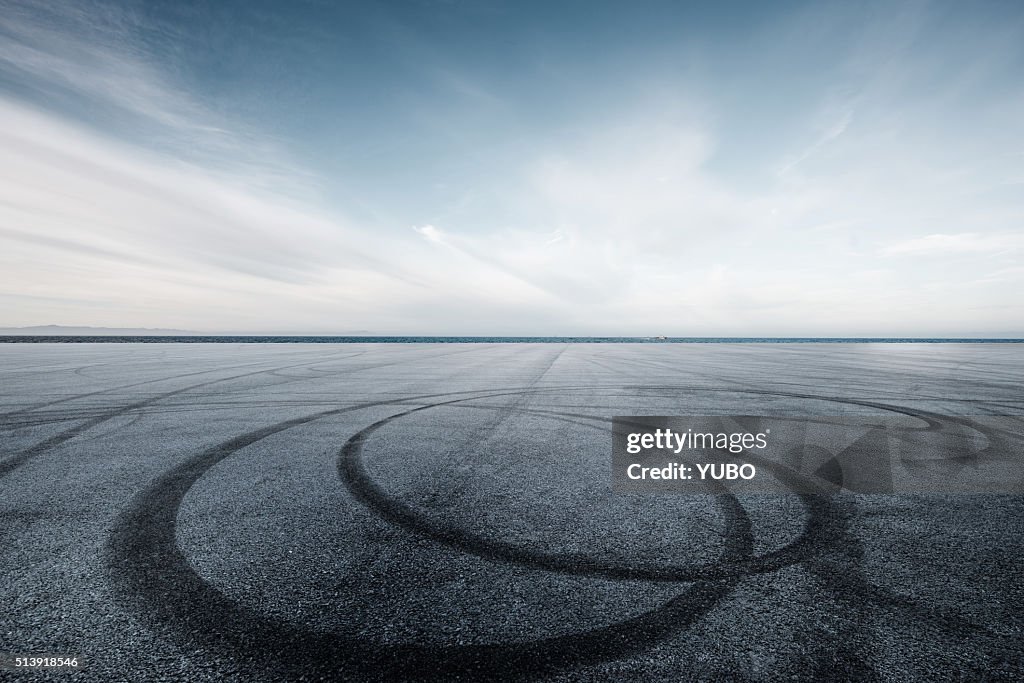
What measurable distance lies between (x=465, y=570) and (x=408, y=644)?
67 centimetres

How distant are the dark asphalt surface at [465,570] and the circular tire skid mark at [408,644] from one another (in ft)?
0.04

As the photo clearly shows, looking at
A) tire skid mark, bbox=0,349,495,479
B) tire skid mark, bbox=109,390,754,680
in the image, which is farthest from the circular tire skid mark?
tire skid mark, bbox=0,349,495,479

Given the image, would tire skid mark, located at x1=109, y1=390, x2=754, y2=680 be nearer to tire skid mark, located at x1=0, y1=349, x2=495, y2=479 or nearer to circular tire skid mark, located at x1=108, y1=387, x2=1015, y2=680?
circular tire skid mark, located at x1=108, y1=387, x2=1015, y2=680

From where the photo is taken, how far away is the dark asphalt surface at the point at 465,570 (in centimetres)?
197

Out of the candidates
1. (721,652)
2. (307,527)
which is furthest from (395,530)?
(721,652)

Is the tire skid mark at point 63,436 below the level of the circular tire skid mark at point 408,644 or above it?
above

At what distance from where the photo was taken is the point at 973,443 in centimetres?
565

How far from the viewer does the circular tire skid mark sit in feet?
6.34

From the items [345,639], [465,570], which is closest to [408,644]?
[345,639]

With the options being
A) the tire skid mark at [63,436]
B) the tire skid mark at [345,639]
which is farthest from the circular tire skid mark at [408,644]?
the tire skid mark at [63,436]

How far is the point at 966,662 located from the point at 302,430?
666cm

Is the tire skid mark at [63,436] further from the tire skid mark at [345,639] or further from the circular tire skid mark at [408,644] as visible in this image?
the tire skid mark at [345,639]

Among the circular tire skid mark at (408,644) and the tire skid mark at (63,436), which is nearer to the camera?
the circular tire skid mark at (408,644)

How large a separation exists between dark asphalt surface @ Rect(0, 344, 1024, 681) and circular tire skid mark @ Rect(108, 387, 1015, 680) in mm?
14
